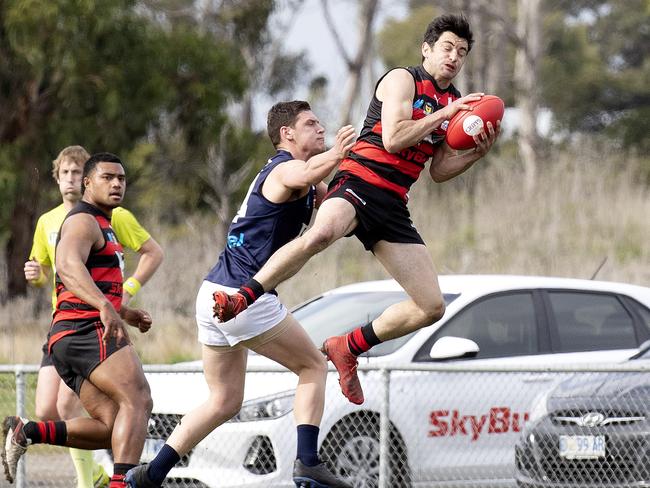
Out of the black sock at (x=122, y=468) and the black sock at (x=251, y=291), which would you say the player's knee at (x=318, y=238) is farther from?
the black sock at (x=122, y=468)

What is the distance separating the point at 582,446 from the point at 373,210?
2861 mm

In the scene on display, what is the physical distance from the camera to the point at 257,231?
6.95 metres

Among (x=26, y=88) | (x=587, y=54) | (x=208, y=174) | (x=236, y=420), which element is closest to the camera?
(x=236, y=420)

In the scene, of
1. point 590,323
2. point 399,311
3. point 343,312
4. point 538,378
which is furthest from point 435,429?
point 399,311

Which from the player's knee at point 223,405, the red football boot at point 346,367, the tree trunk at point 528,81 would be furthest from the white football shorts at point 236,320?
the tree trunk at point 528,81

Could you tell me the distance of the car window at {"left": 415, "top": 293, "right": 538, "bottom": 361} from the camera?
985cm

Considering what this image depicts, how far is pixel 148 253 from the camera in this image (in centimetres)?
900

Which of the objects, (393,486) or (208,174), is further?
(208,174)

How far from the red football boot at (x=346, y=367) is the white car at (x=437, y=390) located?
1382 millimetres

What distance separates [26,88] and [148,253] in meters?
12.8

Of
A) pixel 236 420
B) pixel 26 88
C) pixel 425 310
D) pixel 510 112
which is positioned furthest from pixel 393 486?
pixel 510 112

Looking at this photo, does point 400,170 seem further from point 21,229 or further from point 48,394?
point 21,229

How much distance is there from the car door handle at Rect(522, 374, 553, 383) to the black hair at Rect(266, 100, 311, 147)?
337cm

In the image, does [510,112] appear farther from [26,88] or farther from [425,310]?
[425,310]
